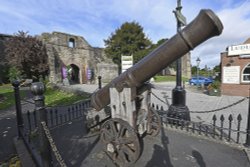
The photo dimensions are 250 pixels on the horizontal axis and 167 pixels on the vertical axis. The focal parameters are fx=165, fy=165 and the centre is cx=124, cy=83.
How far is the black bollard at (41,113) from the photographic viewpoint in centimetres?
205

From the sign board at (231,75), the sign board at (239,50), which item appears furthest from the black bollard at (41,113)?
the sign board at (231,75)

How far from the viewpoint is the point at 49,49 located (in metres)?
19.6

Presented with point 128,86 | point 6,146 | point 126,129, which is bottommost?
point 6,146

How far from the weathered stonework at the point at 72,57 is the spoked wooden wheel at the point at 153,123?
18.1m

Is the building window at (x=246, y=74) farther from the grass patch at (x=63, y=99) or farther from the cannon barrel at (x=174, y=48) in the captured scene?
the cannon barrel at (x=174, y=48)

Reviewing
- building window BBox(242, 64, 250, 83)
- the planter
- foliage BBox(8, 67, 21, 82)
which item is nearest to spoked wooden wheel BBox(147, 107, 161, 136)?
the planter

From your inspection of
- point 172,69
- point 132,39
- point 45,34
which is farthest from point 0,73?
point 172,69

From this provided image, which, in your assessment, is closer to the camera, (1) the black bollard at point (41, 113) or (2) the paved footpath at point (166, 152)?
(1) the black bollard at point (41, 113)

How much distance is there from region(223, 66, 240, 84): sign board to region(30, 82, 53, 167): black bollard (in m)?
13.2

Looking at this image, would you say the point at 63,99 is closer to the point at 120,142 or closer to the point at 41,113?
the point at 120,142

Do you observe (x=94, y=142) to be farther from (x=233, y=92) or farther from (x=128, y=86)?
(x=233, y=92)

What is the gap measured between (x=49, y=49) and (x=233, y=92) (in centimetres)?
1912

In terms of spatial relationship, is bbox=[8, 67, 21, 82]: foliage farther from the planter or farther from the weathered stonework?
the planter

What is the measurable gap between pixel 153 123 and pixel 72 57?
20.7 meters
